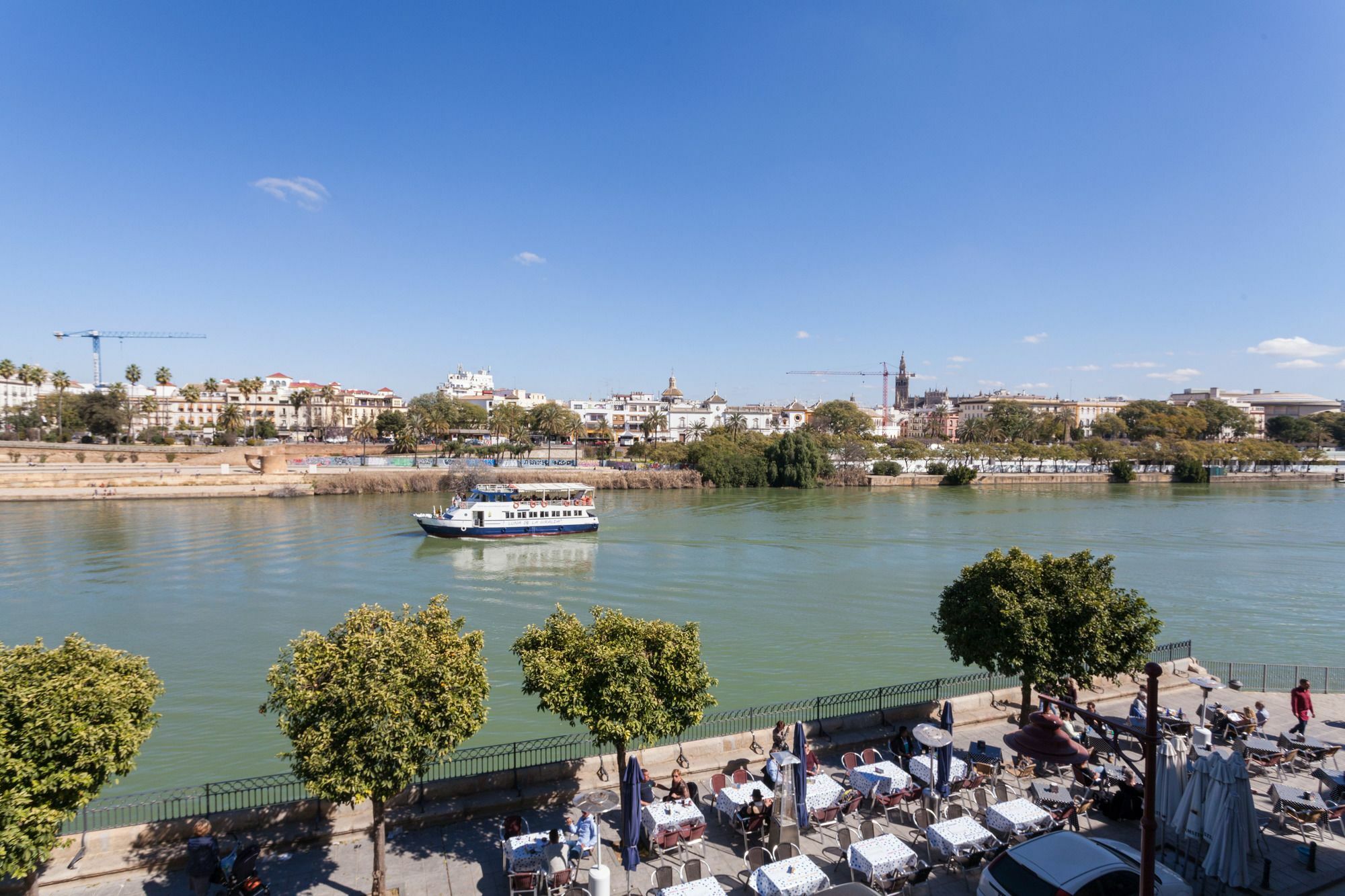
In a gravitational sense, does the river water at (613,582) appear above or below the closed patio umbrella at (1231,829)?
below

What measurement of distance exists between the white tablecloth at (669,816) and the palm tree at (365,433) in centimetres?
8283

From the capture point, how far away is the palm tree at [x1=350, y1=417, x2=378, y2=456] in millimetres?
92500

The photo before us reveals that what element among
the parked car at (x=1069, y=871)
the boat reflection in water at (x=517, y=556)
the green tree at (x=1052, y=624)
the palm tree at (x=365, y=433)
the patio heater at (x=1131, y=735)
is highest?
the palm tree at (x=365, y=433)

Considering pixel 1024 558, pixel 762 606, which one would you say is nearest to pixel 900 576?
pixel 762 606

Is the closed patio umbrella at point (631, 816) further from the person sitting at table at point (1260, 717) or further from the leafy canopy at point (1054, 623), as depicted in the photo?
the person sitting at table at point (1260, 717)

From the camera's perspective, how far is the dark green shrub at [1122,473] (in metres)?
93.9

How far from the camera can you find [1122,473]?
93938 millimetres

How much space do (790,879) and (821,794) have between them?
2.00m

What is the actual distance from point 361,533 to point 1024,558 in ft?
134

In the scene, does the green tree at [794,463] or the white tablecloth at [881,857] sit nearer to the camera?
the white tablecloth at [881,857]

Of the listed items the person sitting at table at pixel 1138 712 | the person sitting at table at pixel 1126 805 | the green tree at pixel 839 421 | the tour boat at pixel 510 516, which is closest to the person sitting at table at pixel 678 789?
the person sitting at table at pixel 1126 805

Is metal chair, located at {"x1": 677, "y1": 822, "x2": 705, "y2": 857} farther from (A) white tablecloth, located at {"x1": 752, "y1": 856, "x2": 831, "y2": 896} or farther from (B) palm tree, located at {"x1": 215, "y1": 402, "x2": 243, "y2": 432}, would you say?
(B) palm tree, located at {"x1": 215, "y1": 402, "x2": 243, "y2": 432}

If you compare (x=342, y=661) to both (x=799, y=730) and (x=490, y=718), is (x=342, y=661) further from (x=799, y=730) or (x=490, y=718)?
(x=490, y=718)

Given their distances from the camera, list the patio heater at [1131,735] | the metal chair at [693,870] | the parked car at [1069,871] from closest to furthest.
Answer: the patio heater at [1131,735] → the parked car at [1069,871] → the metal chair at [693,870]
